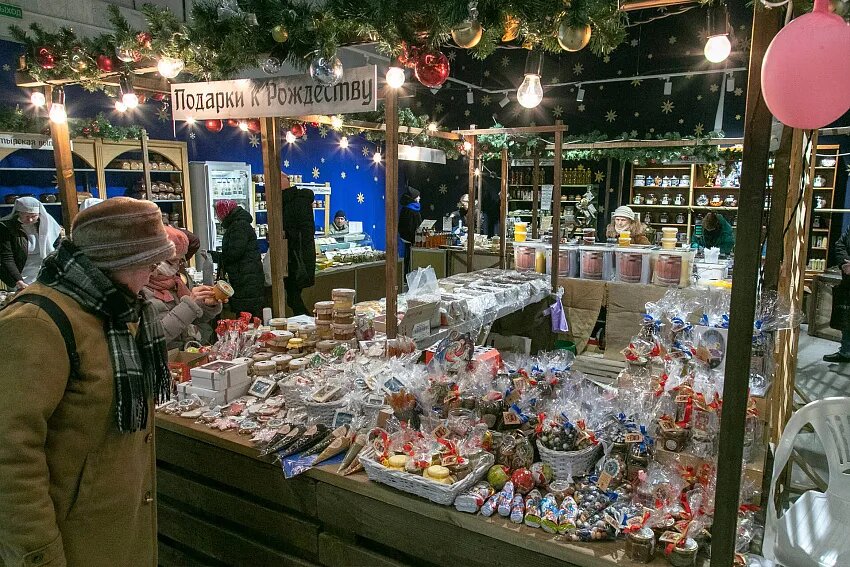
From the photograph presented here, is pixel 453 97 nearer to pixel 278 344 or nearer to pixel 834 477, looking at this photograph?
pixel 278 344

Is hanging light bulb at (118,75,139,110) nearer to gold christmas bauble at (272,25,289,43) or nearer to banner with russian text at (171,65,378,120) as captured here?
banner with russian text at (171,65,378,120)

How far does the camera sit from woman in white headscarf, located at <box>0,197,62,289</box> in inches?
219

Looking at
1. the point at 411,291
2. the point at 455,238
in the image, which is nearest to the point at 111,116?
the point at 455,238

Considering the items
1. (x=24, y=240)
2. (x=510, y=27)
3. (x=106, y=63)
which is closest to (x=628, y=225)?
(x=510, y=27)

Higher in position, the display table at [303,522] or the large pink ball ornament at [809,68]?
the large pink ball ornament at [809,68]

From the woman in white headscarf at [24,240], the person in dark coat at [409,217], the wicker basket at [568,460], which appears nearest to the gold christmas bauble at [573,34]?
the wicker basket at [568,460]

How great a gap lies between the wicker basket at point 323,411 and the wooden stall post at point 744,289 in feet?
5.24

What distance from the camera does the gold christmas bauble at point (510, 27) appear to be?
2461 mm

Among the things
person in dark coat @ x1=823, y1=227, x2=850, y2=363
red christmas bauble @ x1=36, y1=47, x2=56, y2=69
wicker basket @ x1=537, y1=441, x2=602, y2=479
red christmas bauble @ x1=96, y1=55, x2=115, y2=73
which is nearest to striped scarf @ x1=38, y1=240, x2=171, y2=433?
wicker basket @ x1=537, y1=441, x2=602, y2=479

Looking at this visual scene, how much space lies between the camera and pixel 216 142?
377 inches

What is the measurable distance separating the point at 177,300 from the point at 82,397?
1.98 metres

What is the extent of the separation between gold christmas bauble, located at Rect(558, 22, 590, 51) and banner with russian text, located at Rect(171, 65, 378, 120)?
93 centimetres

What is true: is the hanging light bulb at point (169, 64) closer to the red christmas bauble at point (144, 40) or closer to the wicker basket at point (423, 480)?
the red christmas bauble at point (144, 40)

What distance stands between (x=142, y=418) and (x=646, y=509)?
5.41 feet
